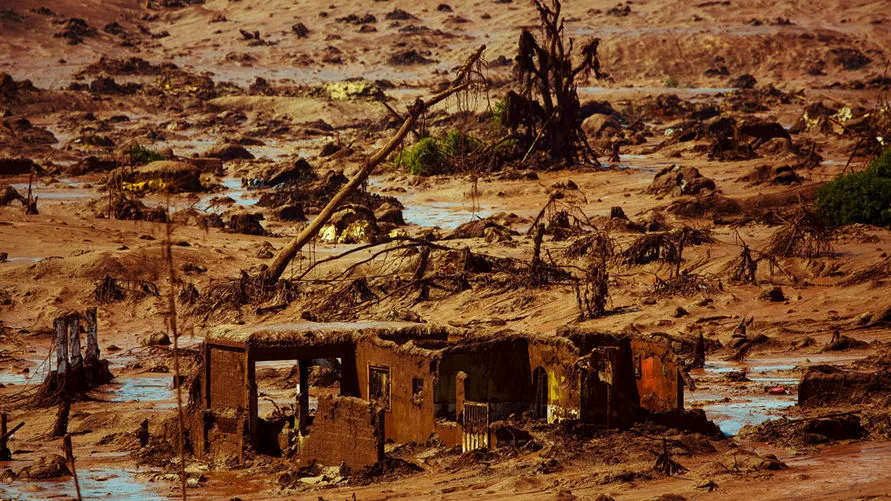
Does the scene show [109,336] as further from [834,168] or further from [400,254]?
[834,168]

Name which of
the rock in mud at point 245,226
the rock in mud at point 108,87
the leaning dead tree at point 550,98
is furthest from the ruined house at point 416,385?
the rock in mud at point 108,87

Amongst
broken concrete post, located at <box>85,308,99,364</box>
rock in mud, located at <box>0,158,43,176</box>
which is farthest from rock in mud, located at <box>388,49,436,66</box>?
broken concrete post, located at <box>85,308,99,364</box>

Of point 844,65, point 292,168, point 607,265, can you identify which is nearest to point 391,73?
point 844,65

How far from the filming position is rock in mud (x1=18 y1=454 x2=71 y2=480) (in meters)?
15.5

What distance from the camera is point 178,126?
56.2m

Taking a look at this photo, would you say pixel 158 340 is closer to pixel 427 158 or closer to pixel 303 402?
pixel 303 402

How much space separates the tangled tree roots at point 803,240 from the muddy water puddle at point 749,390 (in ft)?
17.7

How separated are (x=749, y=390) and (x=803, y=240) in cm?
755

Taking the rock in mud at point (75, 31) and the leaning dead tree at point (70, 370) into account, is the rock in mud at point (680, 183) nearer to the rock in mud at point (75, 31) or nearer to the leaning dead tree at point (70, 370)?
the leaning dead tree at point (70, 370)

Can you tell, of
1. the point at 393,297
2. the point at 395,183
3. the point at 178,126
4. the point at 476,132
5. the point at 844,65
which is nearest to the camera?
the point at 393,297

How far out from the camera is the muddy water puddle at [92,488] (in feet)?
48.3

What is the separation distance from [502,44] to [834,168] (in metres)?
39.8

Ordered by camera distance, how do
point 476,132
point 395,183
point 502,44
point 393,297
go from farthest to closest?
point 502,44 → point 476,132 → point 395,183 → point 393,297

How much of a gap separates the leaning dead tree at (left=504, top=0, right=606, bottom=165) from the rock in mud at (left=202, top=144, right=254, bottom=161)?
12304 mm
